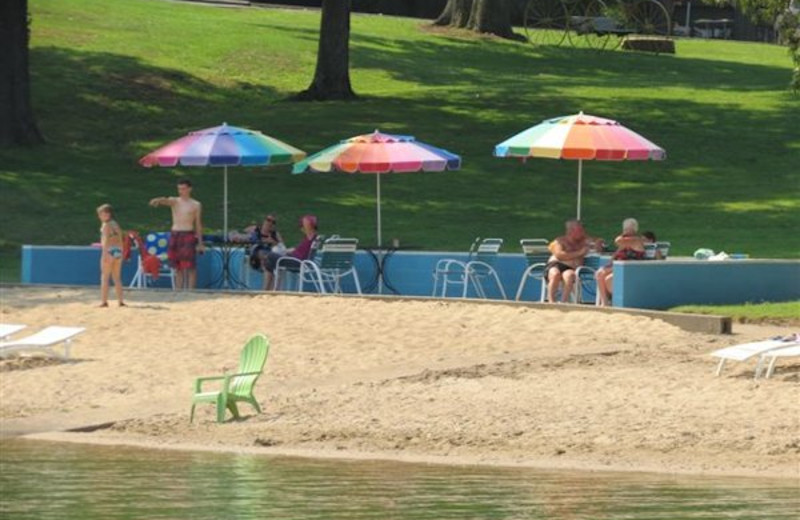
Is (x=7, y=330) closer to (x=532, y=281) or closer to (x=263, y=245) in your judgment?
(x=263, y=245)

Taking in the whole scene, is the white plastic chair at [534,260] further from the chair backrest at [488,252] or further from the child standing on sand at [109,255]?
the child standing on sand at [109,255]

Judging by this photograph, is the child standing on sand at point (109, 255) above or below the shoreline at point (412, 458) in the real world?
above

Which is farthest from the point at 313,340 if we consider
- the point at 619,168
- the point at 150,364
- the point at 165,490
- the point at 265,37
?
the point at 265,37

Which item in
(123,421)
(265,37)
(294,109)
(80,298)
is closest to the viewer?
(123,421)

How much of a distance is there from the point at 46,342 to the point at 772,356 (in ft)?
24.5

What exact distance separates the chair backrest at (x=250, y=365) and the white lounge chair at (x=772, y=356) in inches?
175

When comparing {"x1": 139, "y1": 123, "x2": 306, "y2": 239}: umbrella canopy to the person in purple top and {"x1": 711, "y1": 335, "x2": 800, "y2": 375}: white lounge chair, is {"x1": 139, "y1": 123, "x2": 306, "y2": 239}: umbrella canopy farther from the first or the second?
{"x1": 711, "y1": 335, "x2": 800, "y2": 375}: white lounge chair

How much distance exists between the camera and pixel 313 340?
2283 cm

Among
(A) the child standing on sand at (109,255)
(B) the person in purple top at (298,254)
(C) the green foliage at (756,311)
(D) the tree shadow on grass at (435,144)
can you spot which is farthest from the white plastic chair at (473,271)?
(D) the tree shadow on grass at (435,144)

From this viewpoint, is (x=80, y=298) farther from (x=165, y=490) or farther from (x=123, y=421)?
(x=165, y=490)

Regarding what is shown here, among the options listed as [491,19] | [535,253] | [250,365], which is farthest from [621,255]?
[491,19]

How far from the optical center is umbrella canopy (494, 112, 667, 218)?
84.8 ft

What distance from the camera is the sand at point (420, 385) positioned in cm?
1723

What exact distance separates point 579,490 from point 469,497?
34.0 inches
